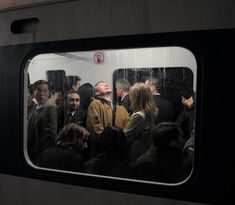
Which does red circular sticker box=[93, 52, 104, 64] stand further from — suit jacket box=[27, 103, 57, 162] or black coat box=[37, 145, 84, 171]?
black coat box=[37, 145, 84, 171]

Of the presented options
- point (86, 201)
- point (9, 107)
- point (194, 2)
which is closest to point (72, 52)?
point (9, 107)

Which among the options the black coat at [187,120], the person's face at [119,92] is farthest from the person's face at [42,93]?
the black coat at [187,120]

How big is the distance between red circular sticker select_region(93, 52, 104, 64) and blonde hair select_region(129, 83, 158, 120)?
0.77 feet

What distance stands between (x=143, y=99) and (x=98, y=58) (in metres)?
0.33

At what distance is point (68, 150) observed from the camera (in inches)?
69.8

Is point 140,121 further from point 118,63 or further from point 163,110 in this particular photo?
point 118,63

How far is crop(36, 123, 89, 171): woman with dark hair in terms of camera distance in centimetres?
173

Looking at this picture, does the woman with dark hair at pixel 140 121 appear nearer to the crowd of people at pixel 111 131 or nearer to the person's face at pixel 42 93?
the crowd of people at pixel 111 131

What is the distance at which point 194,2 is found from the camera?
140 centimetres

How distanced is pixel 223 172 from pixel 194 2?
2.52 feet

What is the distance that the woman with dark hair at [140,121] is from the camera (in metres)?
1.56

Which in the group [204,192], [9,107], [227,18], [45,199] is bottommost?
[45,199]

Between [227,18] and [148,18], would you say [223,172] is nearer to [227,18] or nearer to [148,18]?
[227,18]

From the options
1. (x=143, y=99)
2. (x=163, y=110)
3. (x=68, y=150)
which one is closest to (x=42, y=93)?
(x=68, y=150)
